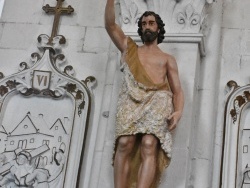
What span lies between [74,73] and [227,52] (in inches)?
45.6

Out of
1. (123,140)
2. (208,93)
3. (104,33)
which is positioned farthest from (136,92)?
(104,33)

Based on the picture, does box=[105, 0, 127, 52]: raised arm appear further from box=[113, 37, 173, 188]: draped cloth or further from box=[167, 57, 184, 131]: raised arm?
box=[167, 57, 184, 131]: raised arm

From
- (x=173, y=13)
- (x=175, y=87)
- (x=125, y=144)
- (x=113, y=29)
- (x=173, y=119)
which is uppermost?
(x=173, y=13)

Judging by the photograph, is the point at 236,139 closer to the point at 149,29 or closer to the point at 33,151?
the point at 149,29

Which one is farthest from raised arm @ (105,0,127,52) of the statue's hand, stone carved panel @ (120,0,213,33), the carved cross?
the carved cross

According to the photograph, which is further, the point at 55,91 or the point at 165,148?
the point at 55,91

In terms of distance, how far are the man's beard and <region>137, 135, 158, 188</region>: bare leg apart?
69 centimetres

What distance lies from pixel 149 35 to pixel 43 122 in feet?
3.67

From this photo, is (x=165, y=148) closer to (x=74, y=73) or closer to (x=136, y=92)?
(x=136, y=92)

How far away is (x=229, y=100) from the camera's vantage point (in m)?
5.43

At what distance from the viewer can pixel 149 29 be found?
198 inches

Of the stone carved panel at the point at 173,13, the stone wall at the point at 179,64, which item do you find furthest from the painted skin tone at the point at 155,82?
the stone carved panel at the point at 173,13

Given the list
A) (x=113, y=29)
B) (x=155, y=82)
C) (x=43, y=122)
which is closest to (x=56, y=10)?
(x=43, y=122)

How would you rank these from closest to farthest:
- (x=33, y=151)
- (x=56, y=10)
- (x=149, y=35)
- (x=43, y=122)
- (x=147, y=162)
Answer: (x=147, y=162)
(x=149, y=35)
(x=33, y=151)
(x=43, y=122)
(x=56, y=10)
